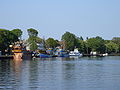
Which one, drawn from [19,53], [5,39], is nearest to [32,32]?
[5,39]

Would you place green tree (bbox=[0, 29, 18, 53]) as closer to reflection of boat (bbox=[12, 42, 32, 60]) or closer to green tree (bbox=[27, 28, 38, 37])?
reflection of boat (bbox=[12, 42, 32, 60])

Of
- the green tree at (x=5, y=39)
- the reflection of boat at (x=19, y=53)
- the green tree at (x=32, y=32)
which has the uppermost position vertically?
the green tree at (x=32, y=32)

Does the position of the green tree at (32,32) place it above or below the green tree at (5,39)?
above

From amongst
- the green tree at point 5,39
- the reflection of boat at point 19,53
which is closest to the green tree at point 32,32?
the green tree at point 5,39

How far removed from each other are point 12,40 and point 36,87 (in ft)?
396

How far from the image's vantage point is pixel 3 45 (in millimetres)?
146500

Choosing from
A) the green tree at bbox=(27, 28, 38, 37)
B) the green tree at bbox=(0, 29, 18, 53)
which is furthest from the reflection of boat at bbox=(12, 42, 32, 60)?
the green tree at bbox=(27, 28, 38, 37)

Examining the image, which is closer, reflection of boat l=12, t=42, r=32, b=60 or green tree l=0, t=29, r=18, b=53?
reflection of boat l=12, t=42, r=32, b=60

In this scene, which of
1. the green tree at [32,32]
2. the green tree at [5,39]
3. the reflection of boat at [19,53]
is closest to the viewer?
the reflection of boat at [19,53]

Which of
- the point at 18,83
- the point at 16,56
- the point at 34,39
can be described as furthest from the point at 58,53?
the point at 18,83

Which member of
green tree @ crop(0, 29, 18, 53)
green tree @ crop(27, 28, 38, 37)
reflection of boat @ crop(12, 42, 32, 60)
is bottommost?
reflection of boat @ crop(12, 42, 32, 60)

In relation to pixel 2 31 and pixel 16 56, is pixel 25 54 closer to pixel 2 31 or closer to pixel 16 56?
pixel 16 56

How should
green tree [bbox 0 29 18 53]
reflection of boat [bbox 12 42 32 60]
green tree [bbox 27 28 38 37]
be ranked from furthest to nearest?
1. green tree [bbox 27 28 38 37]
2. green tree [bbox 0 29 18 53]
3. reflection of boat [bbox 12 42 32 60]

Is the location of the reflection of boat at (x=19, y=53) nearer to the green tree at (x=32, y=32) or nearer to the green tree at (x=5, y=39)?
the green tree at (x=5, y=39)
